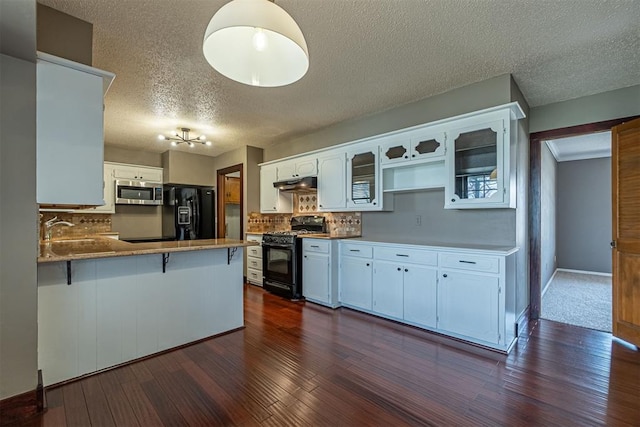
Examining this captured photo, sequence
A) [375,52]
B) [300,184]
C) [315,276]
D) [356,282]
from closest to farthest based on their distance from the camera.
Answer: [375,52] < [356,282] < [315,276] < [300,184]

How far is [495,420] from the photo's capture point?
1.67 metres

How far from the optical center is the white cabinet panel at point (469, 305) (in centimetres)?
252

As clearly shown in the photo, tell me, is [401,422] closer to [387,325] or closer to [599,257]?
[387,325]

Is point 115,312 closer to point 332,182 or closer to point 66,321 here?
point 66,321

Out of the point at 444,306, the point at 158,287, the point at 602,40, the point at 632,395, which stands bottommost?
the point at 632,395

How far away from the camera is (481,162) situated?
9.20 ft

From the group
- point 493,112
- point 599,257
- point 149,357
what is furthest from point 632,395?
point 599,257

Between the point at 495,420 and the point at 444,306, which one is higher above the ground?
the point at 444,306

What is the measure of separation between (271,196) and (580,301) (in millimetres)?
4885

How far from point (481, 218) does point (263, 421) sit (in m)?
2.68

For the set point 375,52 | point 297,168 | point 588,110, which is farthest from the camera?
point 297,168

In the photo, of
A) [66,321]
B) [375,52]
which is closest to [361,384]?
[66,321]

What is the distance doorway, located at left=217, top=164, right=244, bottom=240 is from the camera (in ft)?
20.2

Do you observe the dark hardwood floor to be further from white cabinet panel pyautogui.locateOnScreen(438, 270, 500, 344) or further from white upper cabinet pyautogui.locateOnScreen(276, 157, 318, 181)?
white upper cabinet pyautogui.locateOnScreen(276, 157, 318, 181)
